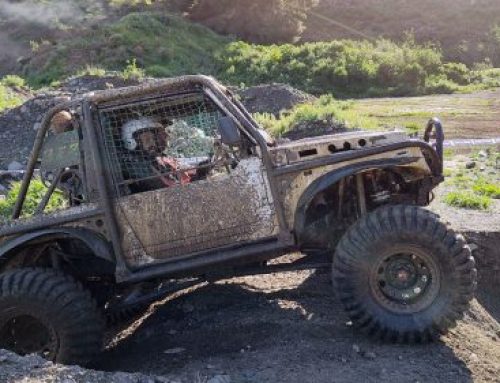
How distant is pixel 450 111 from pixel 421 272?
1529cm

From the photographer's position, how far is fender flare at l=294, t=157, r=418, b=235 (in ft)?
17.1

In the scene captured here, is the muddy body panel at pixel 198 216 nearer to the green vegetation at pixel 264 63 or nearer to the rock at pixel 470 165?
the rock at pixel 470 165

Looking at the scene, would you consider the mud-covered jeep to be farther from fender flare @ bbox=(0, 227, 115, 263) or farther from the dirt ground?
the dirt ground

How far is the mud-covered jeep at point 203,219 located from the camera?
520cm

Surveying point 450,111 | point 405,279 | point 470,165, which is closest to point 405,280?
point 405,279

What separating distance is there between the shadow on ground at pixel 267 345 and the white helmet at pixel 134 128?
5.19ft

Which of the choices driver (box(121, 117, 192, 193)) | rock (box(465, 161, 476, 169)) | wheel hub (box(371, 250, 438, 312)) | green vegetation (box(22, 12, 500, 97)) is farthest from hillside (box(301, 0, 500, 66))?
driver (box(121, 117, 192, 193))

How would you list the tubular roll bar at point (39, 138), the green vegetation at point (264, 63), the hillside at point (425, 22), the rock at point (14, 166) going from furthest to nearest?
the hillside at point (425, 22) < the green vegetation at point (264, 63) < the rock at point (14, 166) < the tubular roll bar at point (39, 138)

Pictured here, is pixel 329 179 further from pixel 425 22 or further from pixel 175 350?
pixel 425 22

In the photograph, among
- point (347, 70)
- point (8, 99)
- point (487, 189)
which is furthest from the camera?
point (347, 70)

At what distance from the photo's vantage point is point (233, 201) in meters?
5.30

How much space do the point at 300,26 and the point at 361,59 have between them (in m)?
11.1

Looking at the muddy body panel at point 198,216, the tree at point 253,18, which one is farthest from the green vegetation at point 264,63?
the muddy body panel at point 198,216

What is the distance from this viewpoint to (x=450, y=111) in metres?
19.7
